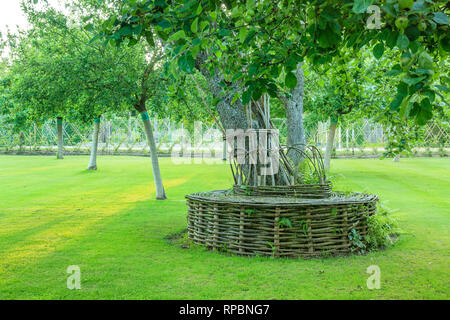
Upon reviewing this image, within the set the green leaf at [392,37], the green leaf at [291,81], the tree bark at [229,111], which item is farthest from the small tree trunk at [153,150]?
the green leaf at [392,37]

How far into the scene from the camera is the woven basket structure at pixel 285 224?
20.6 feet

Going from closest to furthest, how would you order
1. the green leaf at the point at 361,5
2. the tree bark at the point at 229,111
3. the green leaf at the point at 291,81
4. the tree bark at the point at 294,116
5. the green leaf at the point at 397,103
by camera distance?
the green leaf at the point at 361,5 < the green leaf at the point at 397,103 < the green leaf at the point at 291,81 < the tree bark at the point at 229,111 < the tree bark at the point at 294,116

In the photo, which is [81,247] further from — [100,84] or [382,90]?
[382,90]

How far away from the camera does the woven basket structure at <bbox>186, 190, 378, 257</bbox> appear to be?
6266 mm

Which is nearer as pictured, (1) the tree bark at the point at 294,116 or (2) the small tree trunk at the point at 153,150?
(1) the tree bark at the point at 294,116

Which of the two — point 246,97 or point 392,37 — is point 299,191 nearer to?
point 246,97

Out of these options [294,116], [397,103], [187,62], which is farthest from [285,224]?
[294,116]

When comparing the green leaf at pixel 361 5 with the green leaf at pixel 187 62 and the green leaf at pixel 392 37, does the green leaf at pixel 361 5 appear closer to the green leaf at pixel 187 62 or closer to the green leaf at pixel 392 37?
the green leaf at pixel 392 37

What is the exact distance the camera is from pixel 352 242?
659cm

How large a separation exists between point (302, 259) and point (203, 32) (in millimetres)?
3933

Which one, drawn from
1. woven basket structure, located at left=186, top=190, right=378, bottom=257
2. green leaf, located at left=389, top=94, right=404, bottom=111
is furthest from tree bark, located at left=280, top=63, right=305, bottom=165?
green leaf, located at left=389, top=94, right=404, bottom=111

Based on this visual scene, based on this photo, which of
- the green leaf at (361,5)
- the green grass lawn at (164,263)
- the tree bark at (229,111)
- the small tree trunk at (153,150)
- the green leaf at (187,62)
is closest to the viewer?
the green leaf at (361,5)

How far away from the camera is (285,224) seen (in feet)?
20.3
